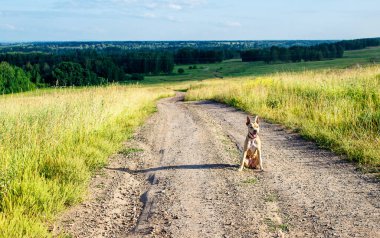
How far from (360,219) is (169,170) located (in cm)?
365

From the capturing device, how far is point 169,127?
1317 centimetres

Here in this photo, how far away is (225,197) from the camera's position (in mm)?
5699

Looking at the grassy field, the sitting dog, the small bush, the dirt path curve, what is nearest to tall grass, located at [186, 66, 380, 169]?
the dirt path curve

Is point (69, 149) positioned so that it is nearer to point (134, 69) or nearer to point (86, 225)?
point (86, 225)

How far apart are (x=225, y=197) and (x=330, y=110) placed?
6.82m

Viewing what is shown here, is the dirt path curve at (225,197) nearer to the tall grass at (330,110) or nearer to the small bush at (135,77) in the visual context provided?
the tall grass at (330,110)

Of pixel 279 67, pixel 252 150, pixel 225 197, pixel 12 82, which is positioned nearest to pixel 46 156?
pixel 225 197

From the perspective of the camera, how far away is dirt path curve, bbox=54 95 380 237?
4.64m

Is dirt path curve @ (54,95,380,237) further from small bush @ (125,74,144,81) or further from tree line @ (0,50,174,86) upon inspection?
small bush @ (125,74,144,81)

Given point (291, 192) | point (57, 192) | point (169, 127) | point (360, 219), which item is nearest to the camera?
point (360, 219)

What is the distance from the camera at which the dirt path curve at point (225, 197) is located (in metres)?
4.64

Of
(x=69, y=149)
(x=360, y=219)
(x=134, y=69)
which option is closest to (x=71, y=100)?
(x=69, y=149)

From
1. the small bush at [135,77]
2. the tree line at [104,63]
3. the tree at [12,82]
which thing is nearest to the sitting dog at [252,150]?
the tree at [12,82]

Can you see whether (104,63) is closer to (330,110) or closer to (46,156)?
(330,110)
